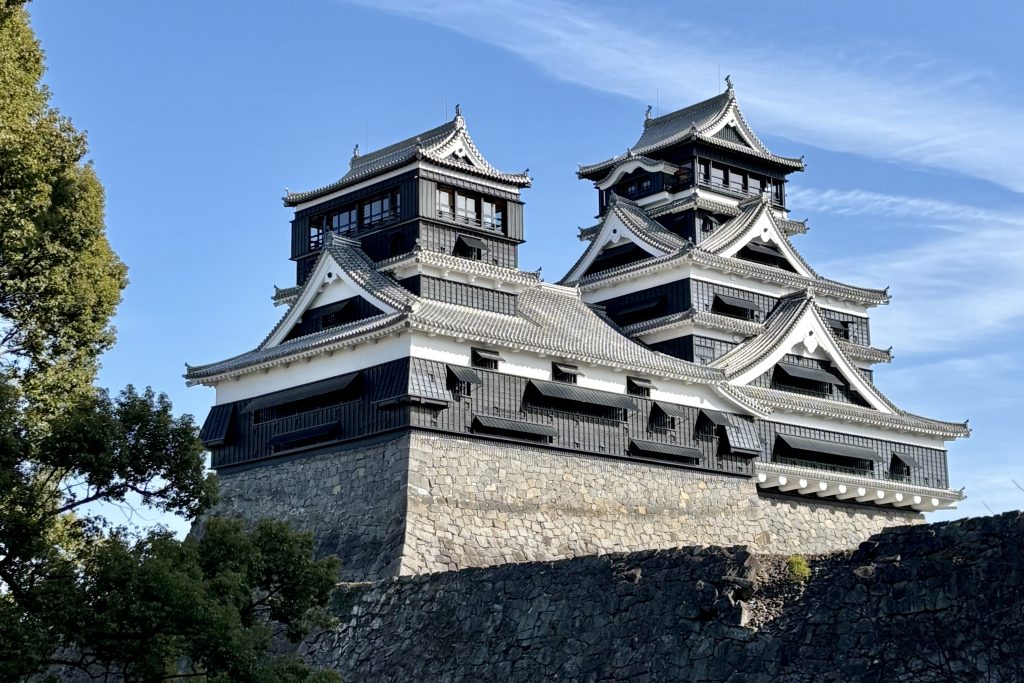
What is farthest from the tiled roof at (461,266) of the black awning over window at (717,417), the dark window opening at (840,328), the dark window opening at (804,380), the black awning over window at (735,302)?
the dark window opening at (840,328)

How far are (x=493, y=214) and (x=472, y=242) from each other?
1361mm

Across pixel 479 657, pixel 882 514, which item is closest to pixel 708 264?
pixel 882 514

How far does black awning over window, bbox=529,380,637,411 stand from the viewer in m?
36.5

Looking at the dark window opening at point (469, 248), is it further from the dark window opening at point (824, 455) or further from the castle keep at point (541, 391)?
the dark window opening at point (824, 455)

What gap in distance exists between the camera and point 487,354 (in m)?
36.0

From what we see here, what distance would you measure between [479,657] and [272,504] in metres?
11.1

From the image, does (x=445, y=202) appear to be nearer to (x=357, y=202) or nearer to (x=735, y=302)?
(x=357, y=202)

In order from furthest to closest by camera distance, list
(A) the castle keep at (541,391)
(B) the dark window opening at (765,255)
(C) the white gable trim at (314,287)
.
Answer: (B) the dark window opening at (765,255) < (C) the white gable trim at (314,287) < (A) the castle keep at (541,391)

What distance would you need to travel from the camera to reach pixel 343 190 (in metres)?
40.2

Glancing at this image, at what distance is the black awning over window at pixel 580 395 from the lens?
36.5 metres

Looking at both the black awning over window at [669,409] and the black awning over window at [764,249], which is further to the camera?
the black awning over window at [764,249]

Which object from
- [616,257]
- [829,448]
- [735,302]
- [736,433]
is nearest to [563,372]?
[736,433]

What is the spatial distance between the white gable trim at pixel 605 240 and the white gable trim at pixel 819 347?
5.39m

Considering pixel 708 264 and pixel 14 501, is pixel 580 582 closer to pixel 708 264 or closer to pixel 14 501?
pixel 14 501
